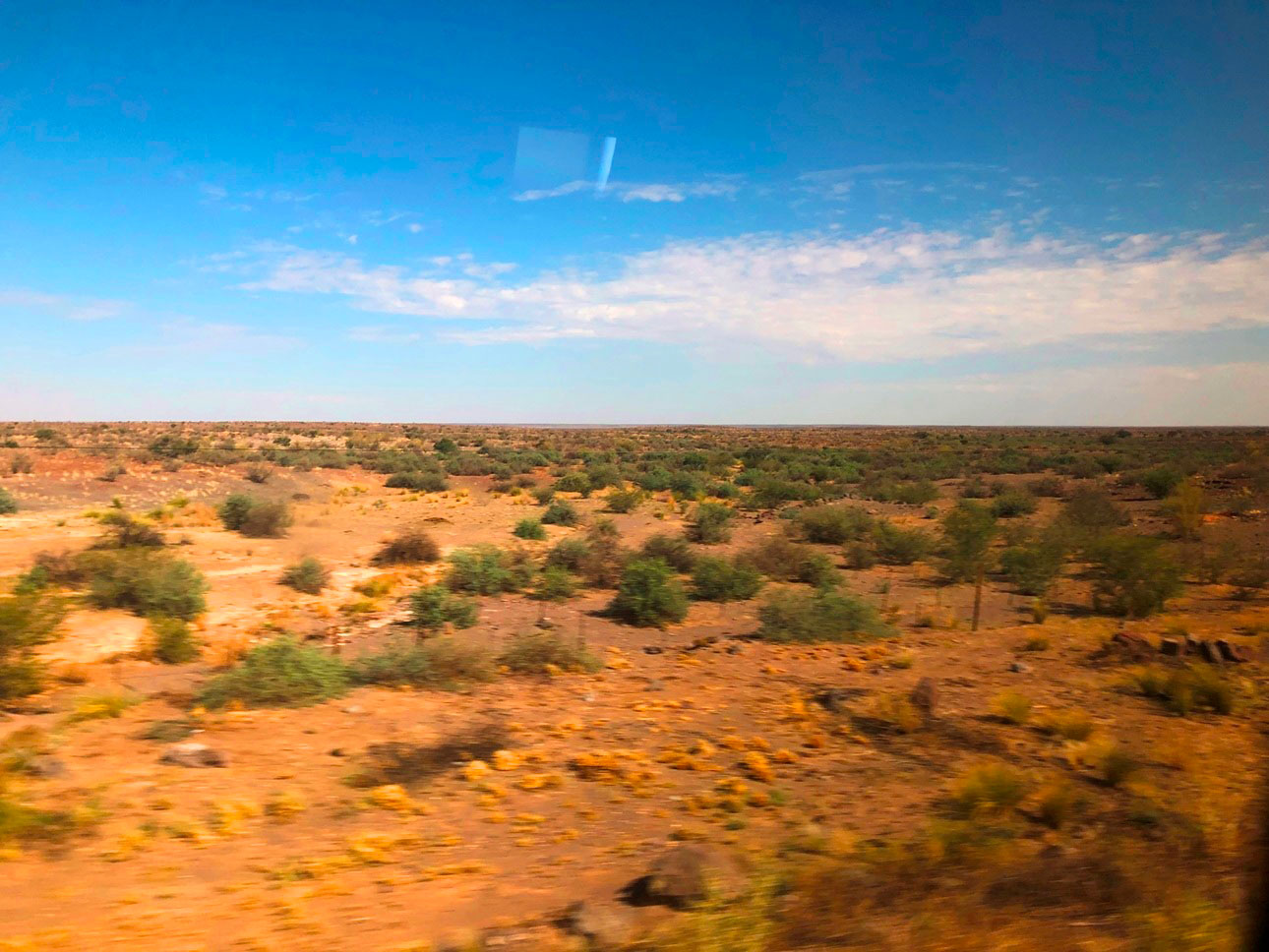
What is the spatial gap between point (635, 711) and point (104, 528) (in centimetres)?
2120

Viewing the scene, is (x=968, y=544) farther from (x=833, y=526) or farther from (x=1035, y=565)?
(x=833, y=526)

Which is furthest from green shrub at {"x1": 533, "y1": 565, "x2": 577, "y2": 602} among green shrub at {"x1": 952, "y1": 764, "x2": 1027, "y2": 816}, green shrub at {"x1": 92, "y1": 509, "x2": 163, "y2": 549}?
green shrub at {"x1": 952, "y1": 764, "x2": 1027, "y2": 816}

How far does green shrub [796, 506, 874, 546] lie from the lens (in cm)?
2592

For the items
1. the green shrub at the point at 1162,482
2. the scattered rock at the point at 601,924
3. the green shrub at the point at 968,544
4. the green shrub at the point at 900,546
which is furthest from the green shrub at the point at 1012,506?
the scattered rock at the point at 601,924

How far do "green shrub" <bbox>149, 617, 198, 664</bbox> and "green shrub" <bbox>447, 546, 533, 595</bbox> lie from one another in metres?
6.45

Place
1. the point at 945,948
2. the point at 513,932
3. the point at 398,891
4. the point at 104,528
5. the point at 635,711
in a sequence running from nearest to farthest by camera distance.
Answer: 1. the point at 945,948
2. the point at 513,932
3. the point at 398,891
4. the point at 635,711
5. the point at 104,528

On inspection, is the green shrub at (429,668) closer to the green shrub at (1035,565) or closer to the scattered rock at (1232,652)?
the scattered rock at (1232,652)

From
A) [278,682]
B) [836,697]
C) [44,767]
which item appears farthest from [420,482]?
[44,767]

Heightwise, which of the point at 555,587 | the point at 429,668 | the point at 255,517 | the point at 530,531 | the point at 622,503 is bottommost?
the point at 555,587

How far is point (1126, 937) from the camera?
464cm

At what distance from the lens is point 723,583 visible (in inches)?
727

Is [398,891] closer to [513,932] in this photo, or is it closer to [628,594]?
[513,932]

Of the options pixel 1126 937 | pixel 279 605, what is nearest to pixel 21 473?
pixel 279 605

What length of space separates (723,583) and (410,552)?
903 cm
